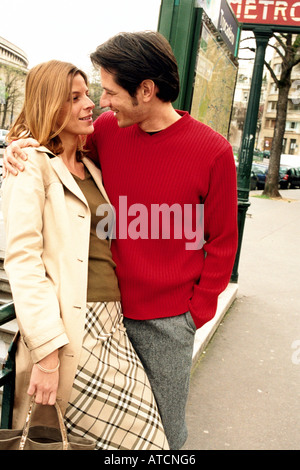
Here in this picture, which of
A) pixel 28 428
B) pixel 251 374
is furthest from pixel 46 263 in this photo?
pixel 251 374

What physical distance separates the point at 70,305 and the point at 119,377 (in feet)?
1.06

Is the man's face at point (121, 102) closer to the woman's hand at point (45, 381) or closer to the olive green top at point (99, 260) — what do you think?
the olive green top at point (99, 260)

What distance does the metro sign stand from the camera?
484cm

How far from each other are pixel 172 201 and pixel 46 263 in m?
0.54

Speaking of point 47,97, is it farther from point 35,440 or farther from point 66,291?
point 35,440

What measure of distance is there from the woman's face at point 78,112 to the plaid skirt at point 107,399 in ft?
2.04

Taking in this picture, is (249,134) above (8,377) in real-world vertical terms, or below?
above

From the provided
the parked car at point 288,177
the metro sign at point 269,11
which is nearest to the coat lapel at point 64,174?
the metro sign at point 269,11

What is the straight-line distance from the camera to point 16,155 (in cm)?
166

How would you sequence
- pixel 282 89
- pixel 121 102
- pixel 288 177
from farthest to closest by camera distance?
pixel 288 177, pixel 282 89, pixel 121 102

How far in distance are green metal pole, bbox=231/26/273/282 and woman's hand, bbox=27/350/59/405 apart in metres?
4.46

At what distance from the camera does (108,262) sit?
1831 mm

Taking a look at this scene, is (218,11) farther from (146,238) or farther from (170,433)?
(170,433)

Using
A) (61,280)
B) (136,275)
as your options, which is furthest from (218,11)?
(61,280)
